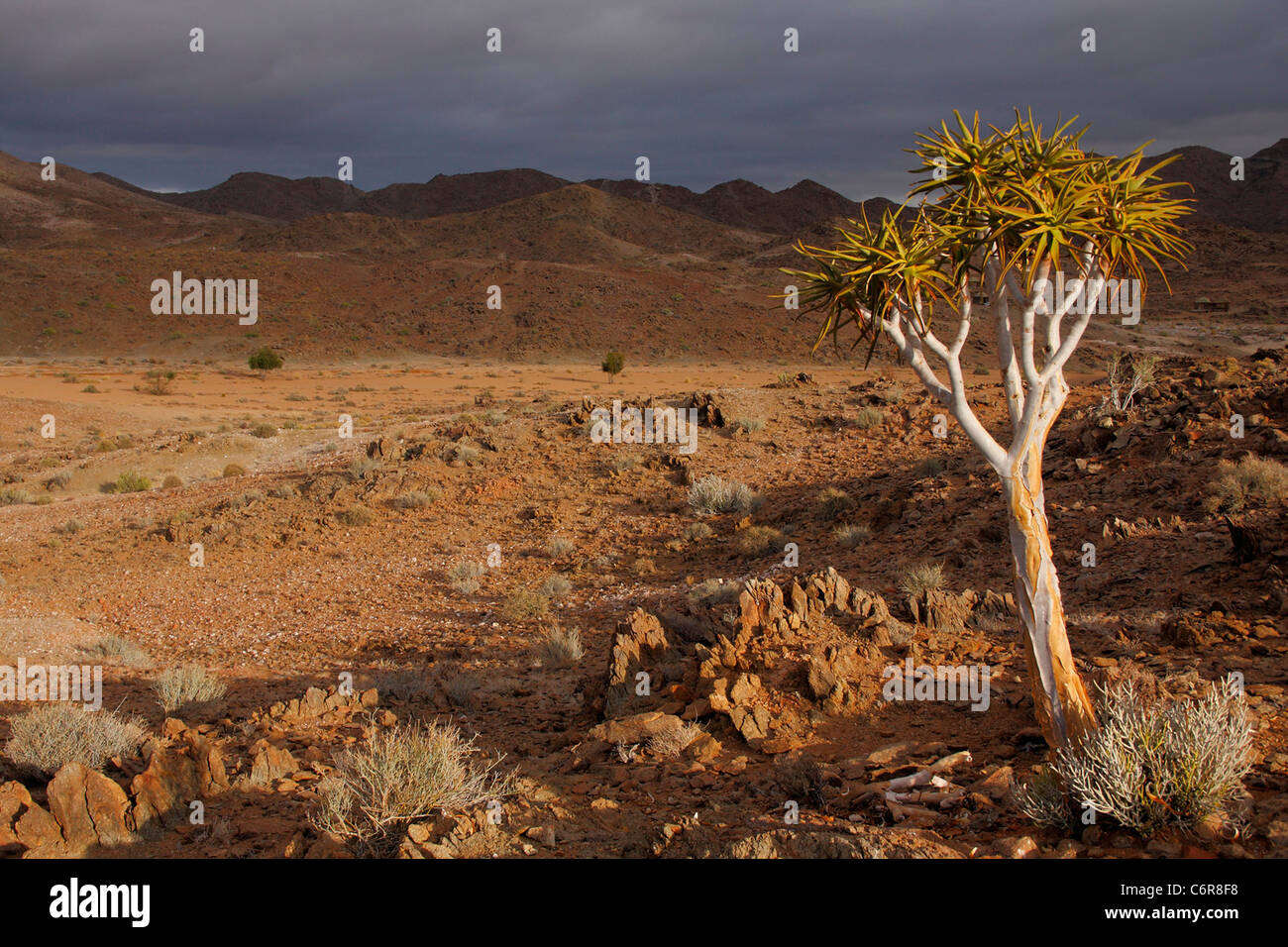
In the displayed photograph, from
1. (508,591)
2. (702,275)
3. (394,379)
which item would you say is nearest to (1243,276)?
(702,275)

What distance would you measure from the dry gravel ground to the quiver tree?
104 centimetres

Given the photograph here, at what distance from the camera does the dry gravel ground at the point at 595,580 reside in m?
5.08

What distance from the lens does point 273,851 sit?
4848mm

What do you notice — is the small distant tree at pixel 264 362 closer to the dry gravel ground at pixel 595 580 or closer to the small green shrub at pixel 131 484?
the dry gravel ground at pixel 595 580

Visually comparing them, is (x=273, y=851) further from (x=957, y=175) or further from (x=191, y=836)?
(x=957, y=175)

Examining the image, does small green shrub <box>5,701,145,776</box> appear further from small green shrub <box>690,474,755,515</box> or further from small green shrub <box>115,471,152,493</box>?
small green shrub <box>115,471,152,493</box>

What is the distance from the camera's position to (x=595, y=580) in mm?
11547

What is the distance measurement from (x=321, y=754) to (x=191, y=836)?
121 cm

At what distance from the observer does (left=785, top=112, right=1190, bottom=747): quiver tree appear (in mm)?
4508

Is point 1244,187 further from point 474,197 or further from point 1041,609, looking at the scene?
point 1041,609

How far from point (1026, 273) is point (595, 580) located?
7864 mm

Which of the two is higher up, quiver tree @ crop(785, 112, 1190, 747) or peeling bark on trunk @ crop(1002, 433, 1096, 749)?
quiver tree @ crop(785, 112, 1190, 747)

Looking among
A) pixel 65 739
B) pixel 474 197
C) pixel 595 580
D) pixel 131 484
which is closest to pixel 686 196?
pixel 474 197

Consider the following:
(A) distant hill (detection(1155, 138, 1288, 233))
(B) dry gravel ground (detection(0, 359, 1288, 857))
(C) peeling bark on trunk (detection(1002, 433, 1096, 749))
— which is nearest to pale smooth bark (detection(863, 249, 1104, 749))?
(C) peeling bark on trunk (detection(1002, 433, 1096, 749))
